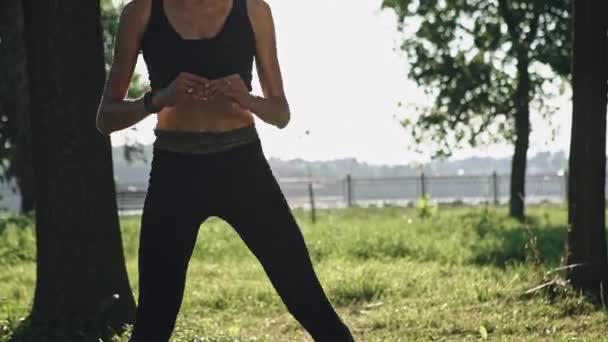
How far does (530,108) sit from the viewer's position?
23953 millimetres

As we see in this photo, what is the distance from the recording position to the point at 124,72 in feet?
9.73

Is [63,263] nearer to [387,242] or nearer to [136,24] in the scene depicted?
[136,24]

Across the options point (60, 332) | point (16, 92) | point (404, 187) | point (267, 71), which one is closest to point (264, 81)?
point (267, 71)

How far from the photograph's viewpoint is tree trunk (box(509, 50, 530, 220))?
22625mm

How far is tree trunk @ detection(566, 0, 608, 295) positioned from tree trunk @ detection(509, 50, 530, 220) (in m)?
15.3

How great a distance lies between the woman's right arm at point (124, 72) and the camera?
290cm

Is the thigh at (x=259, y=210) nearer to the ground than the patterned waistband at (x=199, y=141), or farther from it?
nearer to the ground

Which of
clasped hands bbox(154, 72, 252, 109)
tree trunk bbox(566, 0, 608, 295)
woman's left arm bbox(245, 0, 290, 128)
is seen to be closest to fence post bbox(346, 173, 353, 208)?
tree trunk bbox(566, 0, 608, 295)

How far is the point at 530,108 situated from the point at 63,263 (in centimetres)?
1948

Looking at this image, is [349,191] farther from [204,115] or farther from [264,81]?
[204,115]

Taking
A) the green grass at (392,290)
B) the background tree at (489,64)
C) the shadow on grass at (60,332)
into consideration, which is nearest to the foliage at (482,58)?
the background tree at (489,64)

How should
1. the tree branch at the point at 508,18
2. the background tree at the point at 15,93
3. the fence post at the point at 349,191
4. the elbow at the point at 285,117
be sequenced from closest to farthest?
the elbow at the point at 285,117
the background tree at the point at 15,93
the tree branch at the point at 508,18
the fence post at the point at 349,191

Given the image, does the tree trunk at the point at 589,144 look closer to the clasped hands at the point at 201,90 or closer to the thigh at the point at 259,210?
the thigh at the point at 259,210

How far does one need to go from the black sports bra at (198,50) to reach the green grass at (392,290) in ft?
11.3
